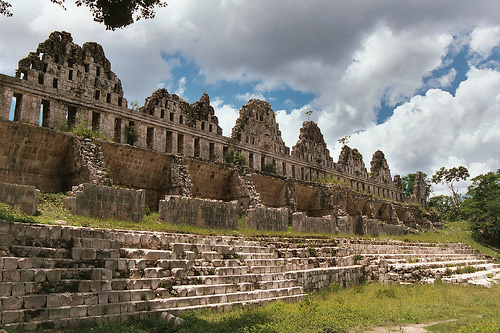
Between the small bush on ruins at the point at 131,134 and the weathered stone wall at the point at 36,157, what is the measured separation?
8200 millimetres

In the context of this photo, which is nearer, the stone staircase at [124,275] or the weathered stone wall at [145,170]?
the stone staircase at [124,275]

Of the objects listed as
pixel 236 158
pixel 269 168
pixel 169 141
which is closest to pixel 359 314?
pixel 169 141

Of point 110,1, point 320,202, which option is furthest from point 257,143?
point 110,1

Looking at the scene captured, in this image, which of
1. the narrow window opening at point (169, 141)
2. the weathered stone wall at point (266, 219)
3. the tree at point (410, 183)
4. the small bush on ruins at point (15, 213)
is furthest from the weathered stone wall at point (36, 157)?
the tree at point (410, 183)

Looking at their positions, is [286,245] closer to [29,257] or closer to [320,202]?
[29,257]

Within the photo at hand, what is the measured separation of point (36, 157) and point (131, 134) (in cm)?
902

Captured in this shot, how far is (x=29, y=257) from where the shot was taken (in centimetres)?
711

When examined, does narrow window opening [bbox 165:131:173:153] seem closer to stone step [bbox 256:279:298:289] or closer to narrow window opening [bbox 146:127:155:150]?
narrow window opening [bbox 146:127:155:150]

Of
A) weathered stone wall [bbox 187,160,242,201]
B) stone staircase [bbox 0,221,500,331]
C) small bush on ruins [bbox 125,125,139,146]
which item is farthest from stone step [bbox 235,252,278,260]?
small bush on ruins [bbox 125,125,139,146]

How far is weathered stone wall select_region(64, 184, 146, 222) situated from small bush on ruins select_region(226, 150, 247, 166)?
57.4ft

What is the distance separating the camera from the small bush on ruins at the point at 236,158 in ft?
101

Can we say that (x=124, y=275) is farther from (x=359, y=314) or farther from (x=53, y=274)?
(x=359, y=314)

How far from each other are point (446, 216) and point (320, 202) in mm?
38796

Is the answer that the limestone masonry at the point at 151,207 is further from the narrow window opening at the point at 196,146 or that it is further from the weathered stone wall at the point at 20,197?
the narrow window opening at the point at 196,146
